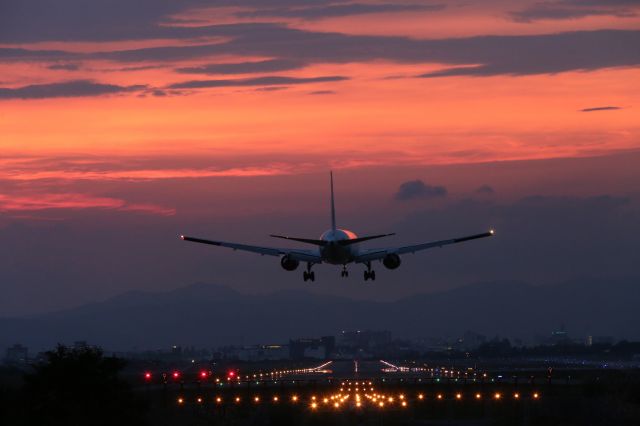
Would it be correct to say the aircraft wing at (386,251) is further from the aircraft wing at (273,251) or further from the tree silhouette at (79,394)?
the tree silhouette at (79,394)

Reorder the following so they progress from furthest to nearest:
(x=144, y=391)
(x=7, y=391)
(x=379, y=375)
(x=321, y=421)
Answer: (x=379, y=375) → (x=144, y=391) → (x=321, y=421) → (x=7, y=391)

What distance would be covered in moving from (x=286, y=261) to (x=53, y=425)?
35142 mm

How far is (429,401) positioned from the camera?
131 m

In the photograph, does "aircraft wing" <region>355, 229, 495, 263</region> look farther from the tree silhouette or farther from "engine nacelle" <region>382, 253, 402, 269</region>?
the tree silhouette

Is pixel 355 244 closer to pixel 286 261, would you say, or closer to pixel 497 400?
pixel 286 261

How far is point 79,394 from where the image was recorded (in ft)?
301

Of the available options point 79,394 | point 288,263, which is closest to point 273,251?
point 288,263

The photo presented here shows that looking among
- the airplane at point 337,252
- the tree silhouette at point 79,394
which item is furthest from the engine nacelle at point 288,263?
the tree silhouette at point 79,394

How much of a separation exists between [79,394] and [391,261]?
37.3 m

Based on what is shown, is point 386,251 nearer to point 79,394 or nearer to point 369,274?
point 369,274

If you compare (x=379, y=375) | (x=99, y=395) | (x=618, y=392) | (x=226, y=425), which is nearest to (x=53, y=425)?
(x=99, y=395)

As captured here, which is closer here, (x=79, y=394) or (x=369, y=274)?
(x=79, y=394)

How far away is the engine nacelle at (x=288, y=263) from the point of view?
118688mm

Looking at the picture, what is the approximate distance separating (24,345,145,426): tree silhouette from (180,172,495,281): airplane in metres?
22.0
